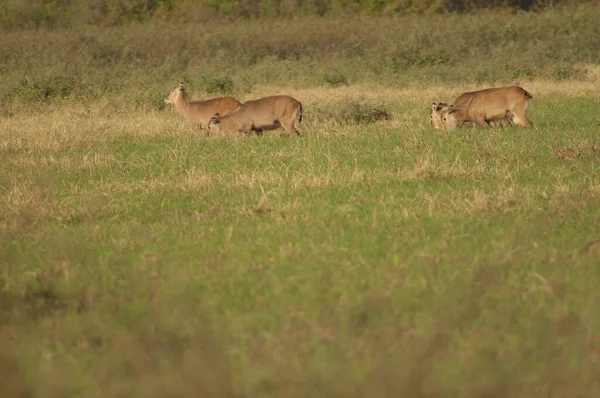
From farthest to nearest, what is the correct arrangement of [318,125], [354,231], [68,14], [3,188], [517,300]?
[68,14], [318,125], [3,188], [354,231], [517,300]

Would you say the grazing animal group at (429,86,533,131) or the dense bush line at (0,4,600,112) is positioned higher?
the grazing animal group at (429,86,533,131)

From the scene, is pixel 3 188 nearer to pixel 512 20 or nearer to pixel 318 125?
pixel 318 125

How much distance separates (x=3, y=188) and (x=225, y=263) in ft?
11.8

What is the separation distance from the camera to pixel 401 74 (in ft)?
74.0

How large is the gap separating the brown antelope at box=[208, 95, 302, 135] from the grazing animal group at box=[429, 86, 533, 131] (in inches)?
73.3

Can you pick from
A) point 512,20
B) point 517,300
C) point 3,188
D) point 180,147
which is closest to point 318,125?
point 180,147

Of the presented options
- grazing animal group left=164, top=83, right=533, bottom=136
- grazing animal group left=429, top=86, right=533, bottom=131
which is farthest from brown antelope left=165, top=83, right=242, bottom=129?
grazing animal group left=429, top=86, right=533, bottom=131

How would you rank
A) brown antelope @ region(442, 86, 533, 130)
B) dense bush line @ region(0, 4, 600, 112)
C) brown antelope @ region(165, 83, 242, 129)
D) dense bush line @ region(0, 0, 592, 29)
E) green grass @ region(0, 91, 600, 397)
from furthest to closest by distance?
dense bush line @ region(0, 0, 592, 29), dense bush line @ region(0, 4, 600, 112), brown antelope @ region(165, 83, 242, 129), brown antelope @ region(442, 86, 533, 130), green grass @ region(0, 91, 600, 397)

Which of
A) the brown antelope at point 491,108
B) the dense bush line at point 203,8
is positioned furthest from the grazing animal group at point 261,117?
the dense bush line at point 203,8

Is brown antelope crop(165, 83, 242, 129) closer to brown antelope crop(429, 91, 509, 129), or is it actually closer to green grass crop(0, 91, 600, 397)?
brown antelope crop(429, 91, 509, 129)

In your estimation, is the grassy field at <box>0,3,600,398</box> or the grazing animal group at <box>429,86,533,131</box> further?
the grazing animal group at <box>429,86,533,131</box>

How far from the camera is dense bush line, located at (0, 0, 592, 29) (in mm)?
37375

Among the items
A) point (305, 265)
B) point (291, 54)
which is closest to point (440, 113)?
point (305, 265)

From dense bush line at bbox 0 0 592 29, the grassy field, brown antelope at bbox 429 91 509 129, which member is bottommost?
dense bush line at bbox 0 0 592 29
